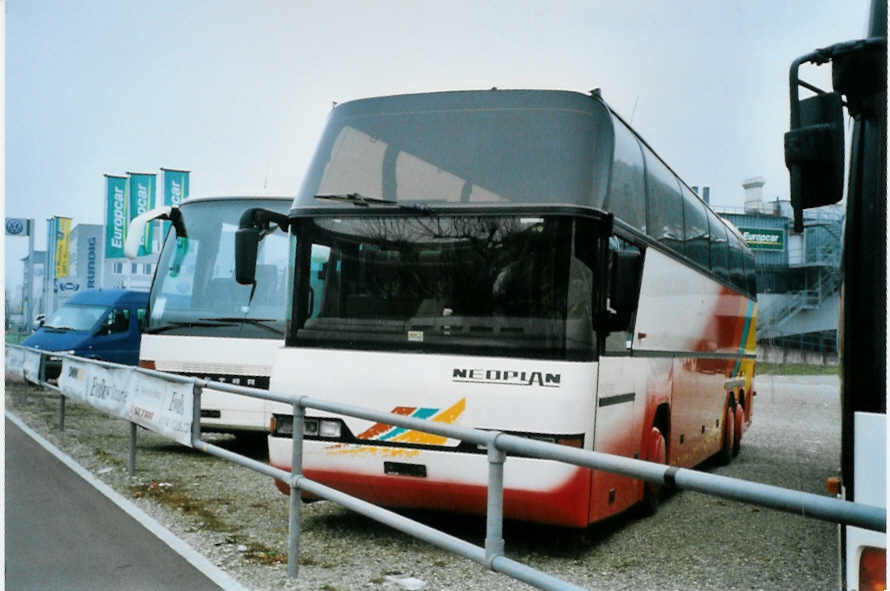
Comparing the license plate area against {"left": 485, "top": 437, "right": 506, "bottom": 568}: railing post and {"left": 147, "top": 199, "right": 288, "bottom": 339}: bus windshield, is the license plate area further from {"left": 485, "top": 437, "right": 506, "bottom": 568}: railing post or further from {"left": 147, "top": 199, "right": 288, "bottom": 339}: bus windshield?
{"left": 147, "top": 199, "right": 288, "bottom": 339}: bus windshield

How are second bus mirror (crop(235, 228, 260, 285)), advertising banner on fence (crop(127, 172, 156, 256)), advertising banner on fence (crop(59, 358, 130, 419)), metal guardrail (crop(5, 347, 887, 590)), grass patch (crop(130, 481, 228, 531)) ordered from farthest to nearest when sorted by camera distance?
1. advertising banner on fence (crop(59, 358, 130, 419))
2. advertising banner on fence (crop(127, 172, 156, 256))
3. grass patch (crop(130, 481, 228, 531))
4. second bus mirror (crop(235, 228, 260, 285))
5. metal guardrail (crop(5, 347, 887, 590))

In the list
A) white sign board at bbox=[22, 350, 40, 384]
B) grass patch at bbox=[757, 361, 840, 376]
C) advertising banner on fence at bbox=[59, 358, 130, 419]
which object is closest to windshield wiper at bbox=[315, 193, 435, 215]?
grass patch at bbox=[757, 361, 840, 376]

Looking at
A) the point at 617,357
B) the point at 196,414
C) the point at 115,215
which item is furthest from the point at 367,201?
the point at 115,215

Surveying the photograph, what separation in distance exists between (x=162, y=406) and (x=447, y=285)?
10.3 feet

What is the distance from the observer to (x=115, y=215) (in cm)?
875

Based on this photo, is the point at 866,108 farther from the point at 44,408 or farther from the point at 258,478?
the point at 44,408

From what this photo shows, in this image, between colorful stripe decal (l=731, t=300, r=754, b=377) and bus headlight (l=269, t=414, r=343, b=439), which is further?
colorful stripe decal (l=731, t=300, r=754, b=377)

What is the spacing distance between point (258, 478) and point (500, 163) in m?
4.47

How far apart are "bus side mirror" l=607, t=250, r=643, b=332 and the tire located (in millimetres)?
4755

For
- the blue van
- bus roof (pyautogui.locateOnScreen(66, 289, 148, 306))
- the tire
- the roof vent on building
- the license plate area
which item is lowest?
the tire

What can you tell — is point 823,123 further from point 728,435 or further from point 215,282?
point 215,282

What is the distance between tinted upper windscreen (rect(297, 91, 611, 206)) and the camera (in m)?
6.05

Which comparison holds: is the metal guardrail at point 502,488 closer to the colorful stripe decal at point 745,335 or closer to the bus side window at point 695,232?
the bus side window at point 695,232

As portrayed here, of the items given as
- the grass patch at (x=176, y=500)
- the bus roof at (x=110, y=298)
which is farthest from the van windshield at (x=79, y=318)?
the grass patch at (x=176, y=500)
